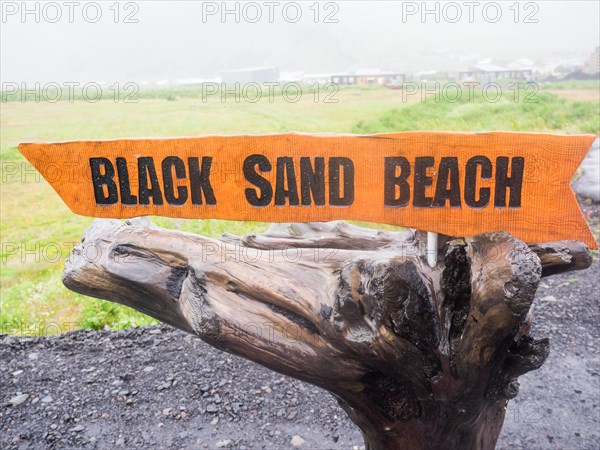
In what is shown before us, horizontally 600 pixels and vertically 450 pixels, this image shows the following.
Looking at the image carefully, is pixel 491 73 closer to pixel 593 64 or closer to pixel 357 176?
pixel 593 64

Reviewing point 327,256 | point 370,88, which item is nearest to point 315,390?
point 327,256

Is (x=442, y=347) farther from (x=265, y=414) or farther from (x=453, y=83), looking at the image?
(x=453, y=83)

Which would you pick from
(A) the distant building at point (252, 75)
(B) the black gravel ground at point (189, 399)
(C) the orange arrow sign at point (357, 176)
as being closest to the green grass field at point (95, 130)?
(B) the black gravel ground at point (189, 399)

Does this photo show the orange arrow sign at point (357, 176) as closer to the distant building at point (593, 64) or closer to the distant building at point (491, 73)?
the distant building at point (491, 73)

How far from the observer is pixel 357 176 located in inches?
61.1

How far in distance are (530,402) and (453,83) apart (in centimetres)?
278

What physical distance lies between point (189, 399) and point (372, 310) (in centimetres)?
183

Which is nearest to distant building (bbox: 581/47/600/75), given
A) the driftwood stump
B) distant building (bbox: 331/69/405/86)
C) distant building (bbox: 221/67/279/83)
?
distant building (bbox: 331/69/405/86)

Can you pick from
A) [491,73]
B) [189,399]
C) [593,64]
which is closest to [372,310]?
[189,399]

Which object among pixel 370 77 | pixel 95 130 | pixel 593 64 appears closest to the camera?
pixel 95 130

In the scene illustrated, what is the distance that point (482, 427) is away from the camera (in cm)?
189

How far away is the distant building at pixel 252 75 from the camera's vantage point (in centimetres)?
386

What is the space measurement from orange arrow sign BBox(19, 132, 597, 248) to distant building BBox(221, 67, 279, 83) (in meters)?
2.25

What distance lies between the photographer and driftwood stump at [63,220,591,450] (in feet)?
4.54
